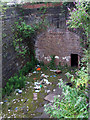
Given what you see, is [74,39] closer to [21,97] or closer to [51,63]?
[51,63]

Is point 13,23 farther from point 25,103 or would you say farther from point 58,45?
point 25,103

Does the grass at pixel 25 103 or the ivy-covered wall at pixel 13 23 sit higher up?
the ivy-covered wall at pixel 13 23

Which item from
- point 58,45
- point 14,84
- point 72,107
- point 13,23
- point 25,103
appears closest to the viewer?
point 72,107

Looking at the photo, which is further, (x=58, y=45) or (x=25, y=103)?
(x=58, y=45)

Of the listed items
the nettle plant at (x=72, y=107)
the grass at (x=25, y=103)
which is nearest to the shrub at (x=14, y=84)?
the grass at (x=25, y=103)

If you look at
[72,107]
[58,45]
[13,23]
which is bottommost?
[72,107]

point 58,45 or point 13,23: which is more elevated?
point 13,23

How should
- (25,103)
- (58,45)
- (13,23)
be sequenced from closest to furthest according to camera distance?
(25,103) → (13,23) → (58,45)

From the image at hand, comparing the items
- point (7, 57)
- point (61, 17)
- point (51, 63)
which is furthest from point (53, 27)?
point (7, 57)

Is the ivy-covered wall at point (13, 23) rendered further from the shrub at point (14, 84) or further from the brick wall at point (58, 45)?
the brick wall at point (58, 45)

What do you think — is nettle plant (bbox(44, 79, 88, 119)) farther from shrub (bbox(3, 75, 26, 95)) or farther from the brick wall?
the brick wall

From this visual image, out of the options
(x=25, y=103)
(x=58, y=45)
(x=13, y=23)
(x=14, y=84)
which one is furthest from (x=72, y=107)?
(x=13, y=23)

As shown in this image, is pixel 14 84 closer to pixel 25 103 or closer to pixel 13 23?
pixel 25 103

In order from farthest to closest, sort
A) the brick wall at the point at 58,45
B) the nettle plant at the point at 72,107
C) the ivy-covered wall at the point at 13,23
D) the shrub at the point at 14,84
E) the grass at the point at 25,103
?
the brick wall at the point at 58,45, the ivy-covered wall at the point at 13,23, the shrub at the point at 14,84, the grass at the point at 25,103, the nettle plant at the point at 72,107
